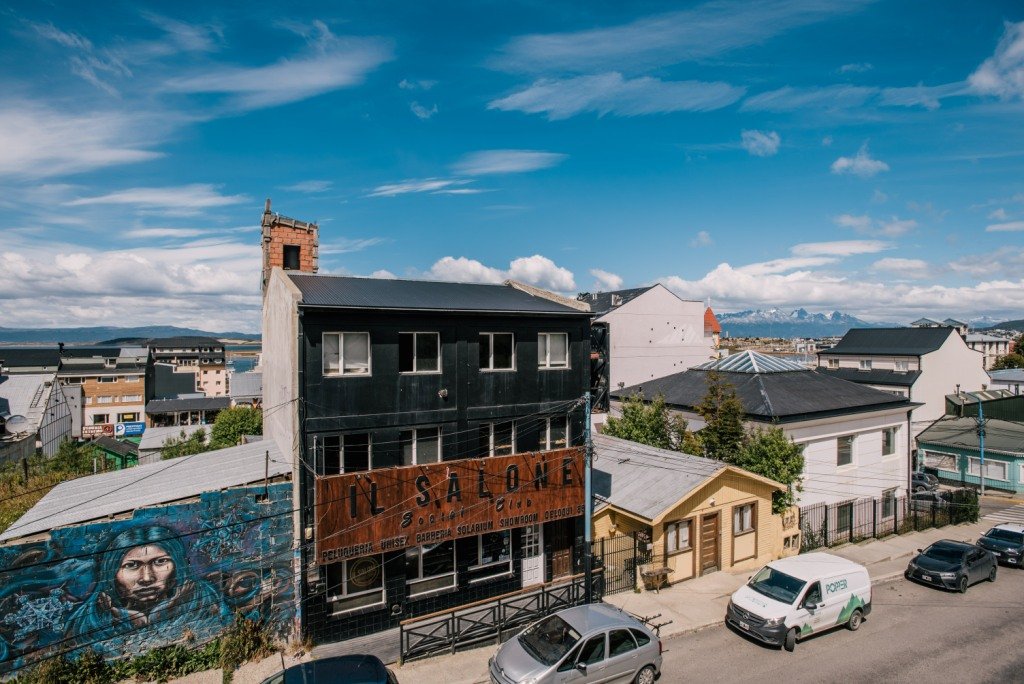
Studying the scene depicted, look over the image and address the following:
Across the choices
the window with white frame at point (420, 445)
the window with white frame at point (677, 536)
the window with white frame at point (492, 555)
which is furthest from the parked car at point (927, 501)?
the window with white frame at point (420, 445)

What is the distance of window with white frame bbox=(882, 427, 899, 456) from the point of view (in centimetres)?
3089

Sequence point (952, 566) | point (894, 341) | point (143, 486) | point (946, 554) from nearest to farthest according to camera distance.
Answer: point (143, 486)
point (952, 566)
point (946, 554)
point (894, 341)

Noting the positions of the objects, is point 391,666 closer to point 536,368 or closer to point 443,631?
point 443,631

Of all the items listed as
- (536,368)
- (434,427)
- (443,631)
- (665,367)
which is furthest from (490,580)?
(665,367)

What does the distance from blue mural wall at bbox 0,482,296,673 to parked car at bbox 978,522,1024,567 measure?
92.5 ft

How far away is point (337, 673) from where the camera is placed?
12.2m

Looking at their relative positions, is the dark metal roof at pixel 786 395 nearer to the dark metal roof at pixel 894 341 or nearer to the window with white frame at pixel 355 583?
the window with white frame at pixel 355 583

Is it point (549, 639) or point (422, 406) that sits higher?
point (422, 406)

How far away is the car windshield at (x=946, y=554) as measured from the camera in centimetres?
2134

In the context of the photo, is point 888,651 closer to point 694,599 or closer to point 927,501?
point 694,599

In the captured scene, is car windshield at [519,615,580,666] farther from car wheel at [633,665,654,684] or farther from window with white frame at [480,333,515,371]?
window with white frame at [480,333,515,371]

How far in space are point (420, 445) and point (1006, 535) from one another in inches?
1028

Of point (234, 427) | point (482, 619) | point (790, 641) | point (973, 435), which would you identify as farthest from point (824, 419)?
point (234, 427)

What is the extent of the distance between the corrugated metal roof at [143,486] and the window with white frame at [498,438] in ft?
20.7
